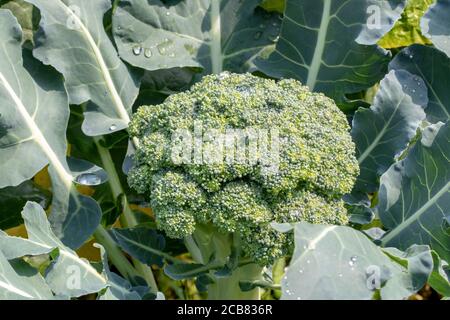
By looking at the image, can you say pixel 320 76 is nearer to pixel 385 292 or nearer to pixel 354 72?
pixel 354 72

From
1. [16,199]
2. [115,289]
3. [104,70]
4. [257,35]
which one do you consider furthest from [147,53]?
[115,289]

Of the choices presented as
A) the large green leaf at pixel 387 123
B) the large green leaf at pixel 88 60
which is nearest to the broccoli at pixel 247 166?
the large green leaf at pixel 387 123

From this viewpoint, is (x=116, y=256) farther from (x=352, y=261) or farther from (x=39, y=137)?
(x=352, y=261)

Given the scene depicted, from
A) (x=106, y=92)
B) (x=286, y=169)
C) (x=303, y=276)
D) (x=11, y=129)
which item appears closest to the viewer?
(x=303, y=276)

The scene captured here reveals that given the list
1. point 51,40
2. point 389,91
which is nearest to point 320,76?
point 389,91

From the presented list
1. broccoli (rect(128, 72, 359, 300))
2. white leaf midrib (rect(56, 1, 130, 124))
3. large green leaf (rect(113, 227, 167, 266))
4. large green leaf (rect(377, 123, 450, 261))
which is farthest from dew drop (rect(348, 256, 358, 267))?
white leaf midrib (rect(56, 1, 130, 124))

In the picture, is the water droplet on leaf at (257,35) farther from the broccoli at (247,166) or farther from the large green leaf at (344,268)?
the large green leaf at (344,268)
